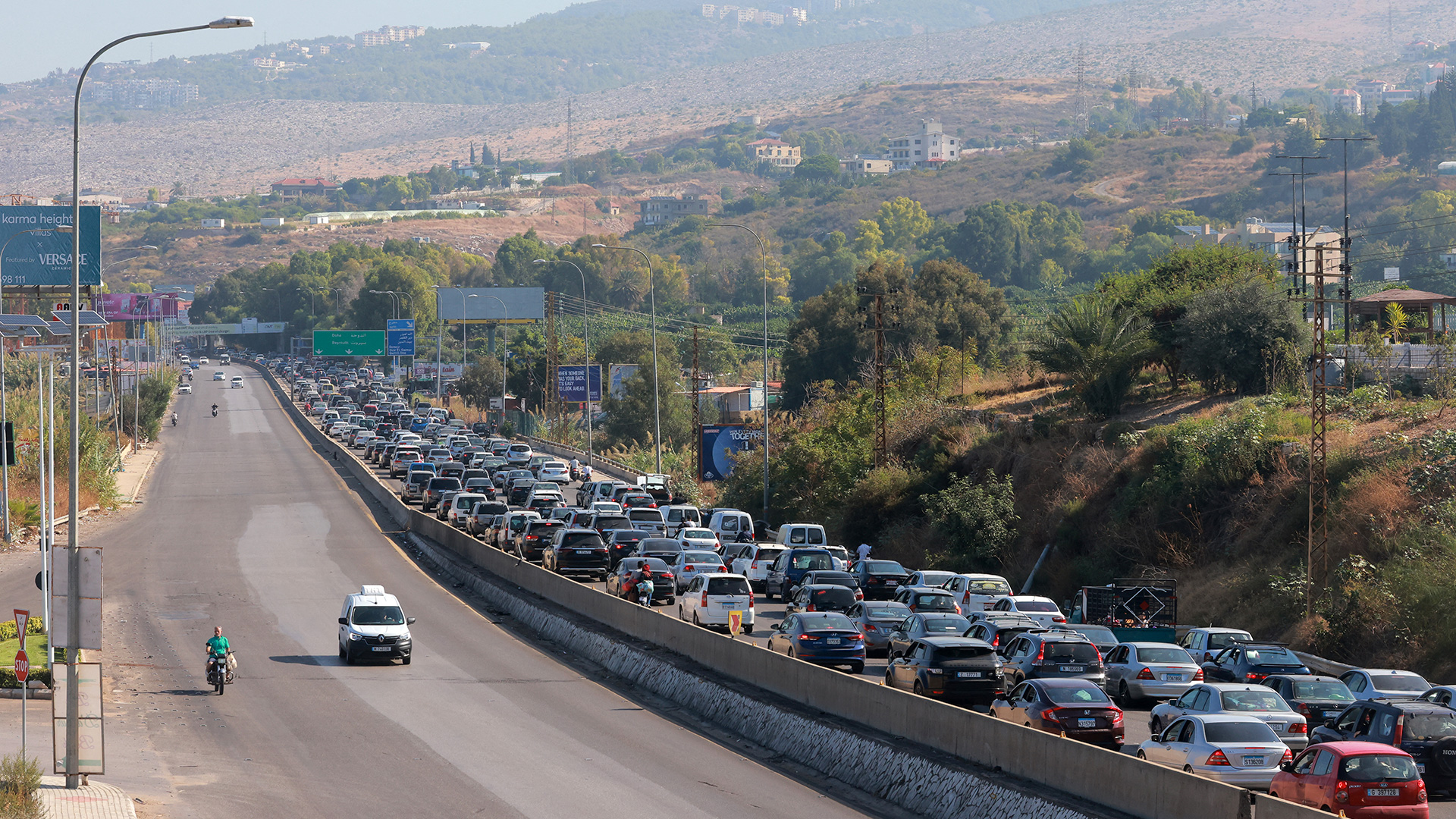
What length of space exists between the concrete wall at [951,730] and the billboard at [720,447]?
112 ft

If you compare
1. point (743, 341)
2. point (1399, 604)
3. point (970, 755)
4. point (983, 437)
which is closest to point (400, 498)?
point (983, 437)

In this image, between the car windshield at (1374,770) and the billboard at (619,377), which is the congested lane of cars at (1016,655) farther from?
the billboard at (619,377)

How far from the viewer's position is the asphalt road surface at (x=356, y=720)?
1980cm

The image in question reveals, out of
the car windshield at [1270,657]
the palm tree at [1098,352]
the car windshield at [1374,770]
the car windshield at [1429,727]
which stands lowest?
the car windshield at [1270,657]

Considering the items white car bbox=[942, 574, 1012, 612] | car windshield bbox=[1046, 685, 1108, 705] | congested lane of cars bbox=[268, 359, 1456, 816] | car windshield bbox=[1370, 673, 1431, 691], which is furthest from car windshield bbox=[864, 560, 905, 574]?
car windshield bbox=[1046, 685, 1108, 705]

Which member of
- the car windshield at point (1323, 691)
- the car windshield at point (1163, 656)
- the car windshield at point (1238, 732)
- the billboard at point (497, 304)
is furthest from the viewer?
the billboard at point (497, 304)

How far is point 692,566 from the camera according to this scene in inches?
1484

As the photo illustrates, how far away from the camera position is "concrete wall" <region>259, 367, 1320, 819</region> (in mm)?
15281

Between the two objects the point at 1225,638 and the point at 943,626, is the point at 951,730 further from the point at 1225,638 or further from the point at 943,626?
the point at 1225,638

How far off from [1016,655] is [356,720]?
1136 cm

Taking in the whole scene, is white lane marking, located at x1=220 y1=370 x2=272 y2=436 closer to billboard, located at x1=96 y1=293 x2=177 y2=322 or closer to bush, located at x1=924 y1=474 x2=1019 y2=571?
billboard, located at x1=96 y1=293 x2=177 y2=322

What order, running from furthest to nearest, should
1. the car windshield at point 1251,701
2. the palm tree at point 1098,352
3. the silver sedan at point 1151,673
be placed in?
the palm tree at point 1098,352 < the silver sedan at point 1151,673 < the car windshield at point 1251,701

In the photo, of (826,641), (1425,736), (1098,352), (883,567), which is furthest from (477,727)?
(1098,352)

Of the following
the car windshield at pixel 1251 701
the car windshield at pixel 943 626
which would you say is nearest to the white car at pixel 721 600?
the car windshield at pixel 943 626
